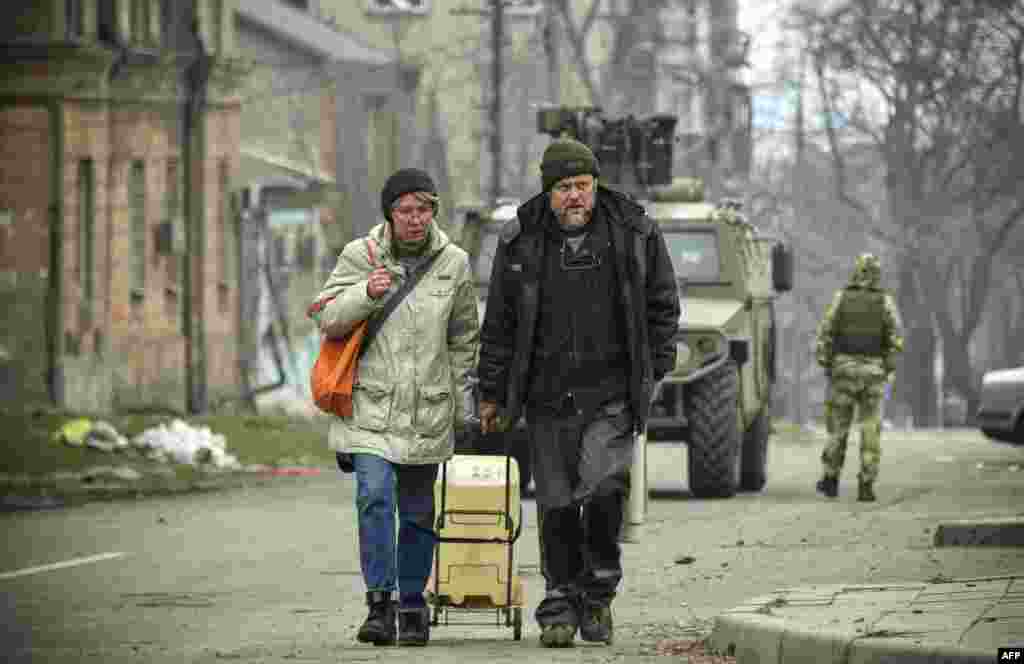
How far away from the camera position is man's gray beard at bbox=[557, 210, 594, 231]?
10.5 m

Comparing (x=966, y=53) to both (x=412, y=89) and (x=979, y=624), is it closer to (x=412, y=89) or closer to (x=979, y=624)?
(x=412, y=89)

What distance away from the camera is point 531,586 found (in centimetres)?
1422

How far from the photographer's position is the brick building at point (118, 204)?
3450 cm

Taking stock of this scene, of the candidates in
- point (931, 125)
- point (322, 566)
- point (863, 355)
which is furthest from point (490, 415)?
point (931, 125)

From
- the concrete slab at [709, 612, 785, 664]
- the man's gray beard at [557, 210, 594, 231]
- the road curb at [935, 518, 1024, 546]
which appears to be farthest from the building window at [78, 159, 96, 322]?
the concrete slab at [709, 612, 785, 664]

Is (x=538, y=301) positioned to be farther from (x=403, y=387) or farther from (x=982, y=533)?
(x=982, y=533)

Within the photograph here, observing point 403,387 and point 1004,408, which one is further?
point 1004,408

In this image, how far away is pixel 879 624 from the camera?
965 cm

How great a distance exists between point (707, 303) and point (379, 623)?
12.2 m

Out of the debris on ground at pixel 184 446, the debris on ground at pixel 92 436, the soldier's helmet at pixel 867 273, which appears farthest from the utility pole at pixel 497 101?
the soldier's helmet at pixel 867 273

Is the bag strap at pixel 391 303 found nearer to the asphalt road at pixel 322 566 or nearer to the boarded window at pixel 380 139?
the asphalt road at pixel 322 566

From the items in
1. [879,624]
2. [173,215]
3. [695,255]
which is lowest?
[879,624]

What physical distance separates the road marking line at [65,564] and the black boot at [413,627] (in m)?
4.90

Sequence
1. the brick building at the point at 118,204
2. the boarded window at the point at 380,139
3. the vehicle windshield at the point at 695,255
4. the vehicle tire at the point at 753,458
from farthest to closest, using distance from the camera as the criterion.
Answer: the boarded window at the point at 380,139 < the brick building at the point at 118,204 < the vehicle tire at the point at 753,458 < the vehicle windshield at the point at 695,255
